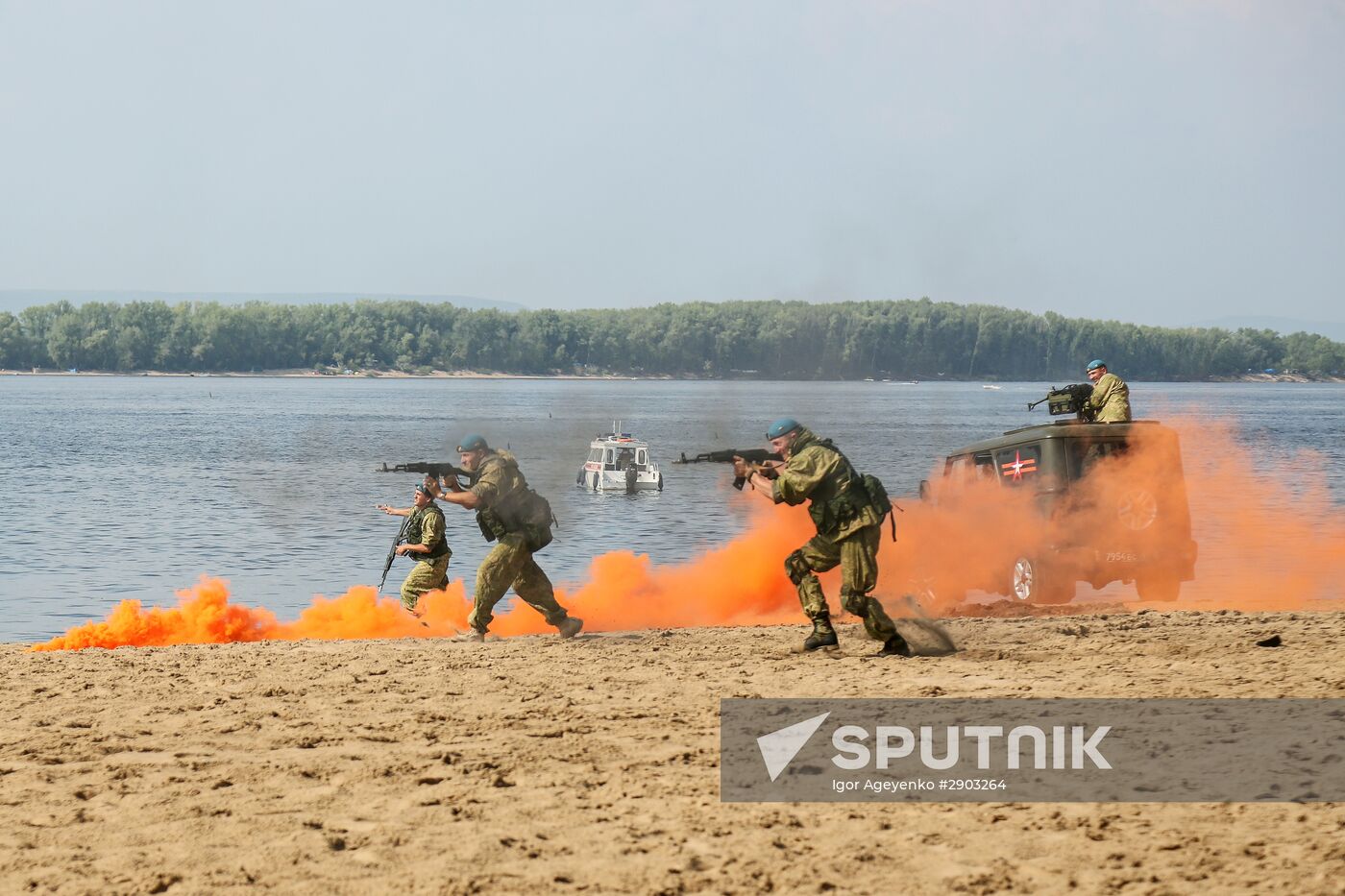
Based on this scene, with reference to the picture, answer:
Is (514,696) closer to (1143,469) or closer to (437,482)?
(437,482)

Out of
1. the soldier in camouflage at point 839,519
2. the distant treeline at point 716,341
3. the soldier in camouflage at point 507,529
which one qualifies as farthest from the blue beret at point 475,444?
the distant treeline at point 716,341

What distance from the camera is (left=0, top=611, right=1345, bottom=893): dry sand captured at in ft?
21.4

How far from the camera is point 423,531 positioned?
14.6 metres

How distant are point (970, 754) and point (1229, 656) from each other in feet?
13.5

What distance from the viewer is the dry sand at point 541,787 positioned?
6520mm

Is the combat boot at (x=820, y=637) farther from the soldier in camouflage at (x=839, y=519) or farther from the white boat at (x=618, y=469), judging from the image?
→ the white boat at (x=618, y=469)

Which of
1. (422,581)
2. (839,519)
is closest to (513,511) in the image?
(422,581)

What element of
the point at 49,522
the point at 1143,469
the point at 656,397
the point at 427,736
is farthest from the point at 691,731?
the point at 656,397

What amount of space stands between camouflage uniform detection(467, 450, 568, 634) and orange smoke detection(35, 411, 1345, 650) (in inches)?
58.7

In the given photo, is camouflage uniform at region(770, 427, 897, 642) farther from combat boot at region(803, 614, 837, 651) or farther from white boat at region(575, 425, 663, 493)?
white boat at region(575, 425, 663, 493)

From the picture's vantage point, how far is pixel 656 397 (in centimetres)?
15450

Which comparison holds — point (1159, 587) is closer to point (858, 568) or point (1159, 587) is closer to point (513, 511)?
point (858, 568)

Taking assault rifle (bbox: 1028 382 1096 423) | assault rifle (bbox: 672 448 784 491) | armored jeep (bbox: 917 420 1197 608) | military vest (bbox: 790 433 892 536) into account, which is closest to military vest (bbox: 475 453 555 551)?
assault rifle (bbox: 672 448 784 491)

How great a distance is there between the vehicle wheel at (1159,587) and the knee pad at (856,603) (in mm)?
5397
